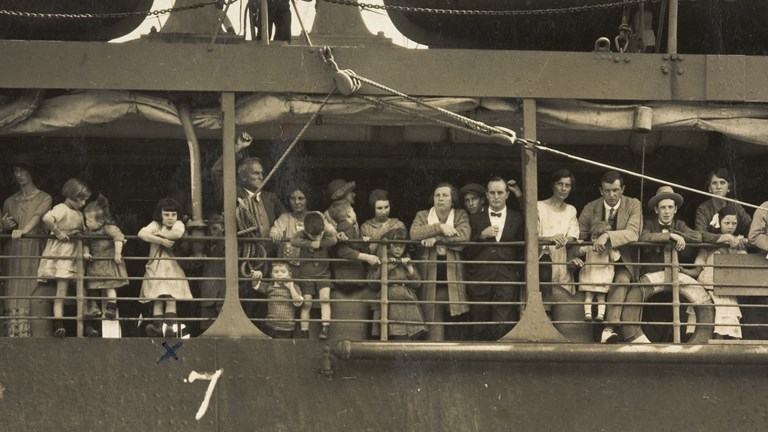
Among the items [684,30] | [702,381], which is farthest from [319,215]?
[684,30]

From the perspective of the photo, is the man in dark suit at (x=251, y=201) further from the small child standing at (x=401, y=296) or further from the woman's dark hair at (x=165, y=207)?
the small child standing at (x=401, y=296)

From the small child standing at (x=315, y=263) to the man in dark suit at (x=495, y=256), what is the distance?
116 centimetres

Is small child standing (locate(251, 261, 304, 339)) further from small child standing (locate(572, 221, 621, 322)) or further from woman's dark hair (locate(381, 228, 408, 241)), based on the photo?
small child standing (locate(572, 221, 621, 322))

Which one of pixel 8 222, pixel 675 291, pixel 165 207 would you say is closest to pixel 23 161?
pixel 8 222

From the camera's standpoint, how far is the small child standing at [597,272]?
1318 centimetres

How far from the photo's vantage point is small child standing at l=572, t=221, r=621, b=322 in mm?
13180

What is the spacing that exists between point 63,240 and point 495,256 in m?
3.34

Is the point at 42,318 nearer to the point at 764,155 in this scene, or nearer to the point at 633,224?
the point at 633,224

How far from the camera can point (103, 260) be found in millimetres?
12930

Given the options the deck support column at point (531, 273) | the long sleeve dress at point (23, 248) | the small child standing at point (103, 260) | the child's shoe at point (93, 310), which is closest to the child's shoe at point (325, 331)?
the deck support column at point (531, 273)

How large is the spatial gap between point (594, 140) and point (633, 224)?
5.25ft

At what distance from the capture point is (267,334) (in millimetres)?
13422

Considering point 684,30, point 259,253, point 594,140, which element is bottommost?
point 259,253

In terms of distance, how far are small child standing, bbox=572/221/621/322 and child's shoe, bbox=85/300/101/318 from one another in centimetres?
376
